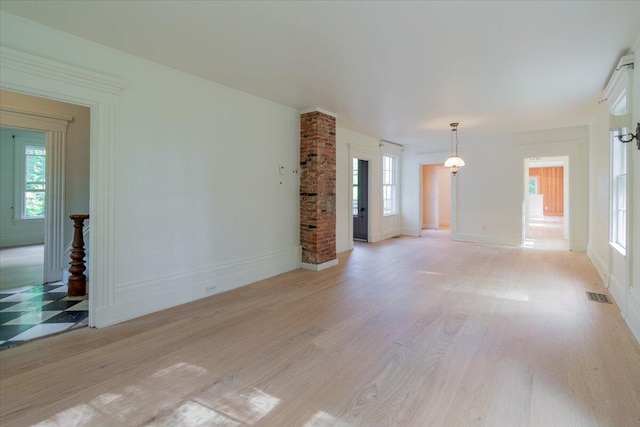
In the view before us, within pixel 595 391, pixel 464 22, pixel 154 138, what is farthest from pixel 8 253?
pixel 595 391

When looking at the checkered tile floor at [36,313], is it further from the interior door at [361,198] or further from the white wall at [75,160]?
the interior door at [361,198]

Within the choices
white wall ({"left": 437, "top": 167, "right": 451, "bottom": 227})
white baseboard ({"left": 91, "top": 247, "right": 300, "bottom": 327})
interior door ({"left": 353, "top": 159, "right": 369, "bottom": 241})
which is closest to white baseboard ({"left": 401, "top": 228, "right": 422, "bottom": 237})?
interior door ({"left": 353, "top": 159, "right": 369, "bottom": 241})

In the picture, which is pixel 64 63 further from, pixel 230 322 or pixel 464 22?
pixel 464 22

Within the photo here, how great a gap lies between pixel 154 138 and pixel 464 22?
10.6ft

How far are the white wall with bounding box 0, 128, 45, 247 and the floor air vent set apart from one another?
1123cm

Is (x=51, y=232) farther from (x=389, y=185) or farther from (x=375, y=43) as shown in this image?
(x=389, y=185)

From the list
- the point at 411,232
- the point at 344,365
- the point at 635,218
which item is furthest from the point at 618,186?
the point at 411,232

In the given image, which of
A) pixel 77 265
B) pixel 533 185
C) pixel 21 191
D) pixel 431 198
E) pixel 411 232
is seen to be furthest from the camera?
pixel 533 185

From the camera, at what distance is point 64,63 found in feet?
9.09

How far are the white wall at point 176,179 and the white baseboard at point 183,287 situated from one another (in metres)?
0.01

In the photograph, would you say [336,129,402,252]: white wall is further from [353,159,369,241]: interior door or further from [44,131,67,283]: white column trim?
[44,131,67,283]: white column trim

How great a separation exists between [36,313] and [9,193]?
6.21m

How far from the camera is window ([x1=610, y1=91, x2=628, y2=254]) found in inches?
144

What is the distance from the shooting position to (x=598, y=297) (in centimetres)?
379
